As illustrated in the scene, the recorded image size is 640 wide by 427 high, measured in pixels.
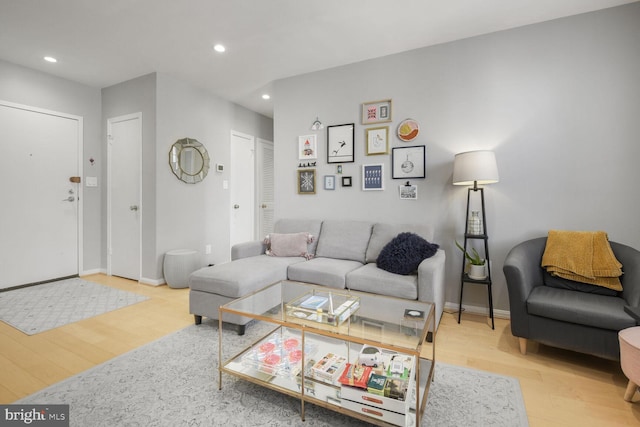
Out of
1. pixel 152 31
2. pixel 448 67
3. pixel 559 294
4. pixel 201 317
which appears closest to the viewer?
pixel 559 294

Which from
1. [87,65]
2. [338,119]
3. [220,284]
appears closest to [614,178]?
[338,119]

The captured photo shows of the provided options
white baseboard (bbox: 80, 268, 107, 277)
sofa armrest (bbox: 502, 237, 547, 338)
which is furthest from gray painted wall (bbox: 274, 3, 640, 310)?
white baseboard (bbox: 80, 268, 107, 277)

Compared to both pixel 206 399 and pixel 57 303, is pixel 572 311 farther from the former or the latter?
pixel 57 303

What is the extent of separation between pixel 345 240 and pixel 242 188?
8.28ft

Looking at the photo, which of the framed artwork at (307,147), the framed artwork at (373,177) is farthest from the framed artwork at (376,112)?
the framed artwork at (307,147)

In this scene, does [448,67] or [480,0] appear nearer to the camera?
[480,0]

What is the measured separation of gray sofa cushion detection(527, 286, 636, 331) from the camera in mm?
1764

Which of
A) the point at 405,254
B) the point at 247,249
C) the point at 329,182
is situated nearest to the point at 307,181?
the point at 329,182

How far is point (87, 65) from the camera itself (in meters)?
3.48

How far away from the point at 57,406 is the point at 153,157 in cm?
279

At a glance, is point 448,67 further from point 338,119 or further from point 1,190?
point 1,190

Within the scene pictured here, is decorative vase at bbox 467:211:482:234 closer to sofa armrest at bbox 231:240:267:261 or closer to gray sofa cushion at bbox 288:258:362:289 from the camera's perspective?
gray sofa cushion at bbox 288:258:362:289

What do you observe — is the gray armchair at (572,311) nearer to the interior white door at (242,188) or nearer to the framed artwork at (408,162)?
the framed artwork at (408,162)

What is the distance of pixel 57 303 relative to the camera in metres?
3.01
